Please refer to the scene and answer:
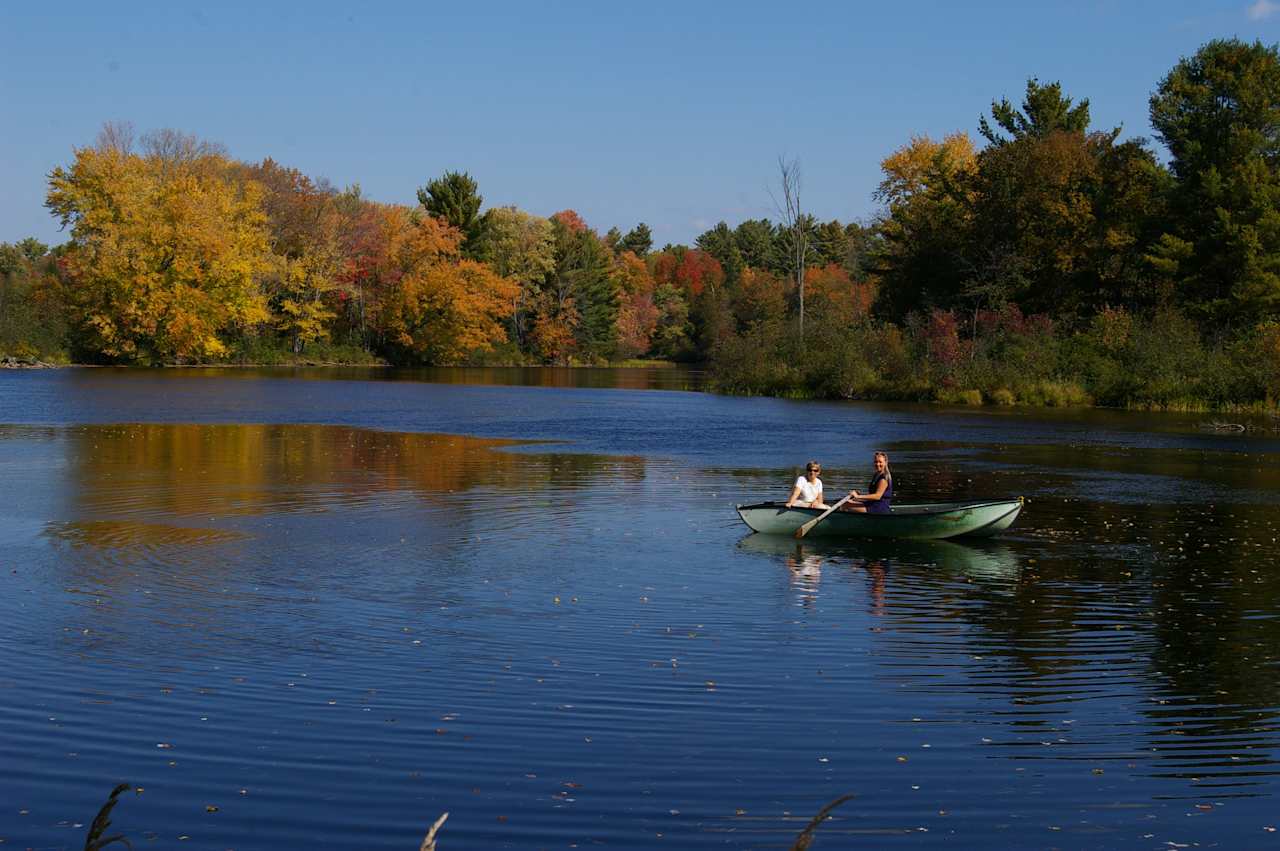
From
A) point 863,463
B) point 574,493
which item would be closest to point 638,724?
point 574,493

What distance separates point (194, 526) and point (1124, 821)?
55.6 ft

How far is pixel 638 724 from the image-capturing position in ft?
35.0

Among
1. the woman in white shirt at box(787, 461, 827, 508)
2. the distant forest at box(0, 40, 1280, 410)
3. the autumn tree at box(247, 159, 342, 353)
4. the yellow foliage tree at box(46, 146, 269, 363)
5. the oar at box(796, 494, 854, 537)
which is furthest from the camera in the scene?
the autumn tree at box(247, 159, 342, 353)

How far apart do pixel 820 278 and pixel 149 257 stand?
72.3 meters

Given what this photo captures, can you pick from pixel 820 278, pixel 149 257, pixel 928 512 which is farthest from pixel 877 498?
pixel 820 278

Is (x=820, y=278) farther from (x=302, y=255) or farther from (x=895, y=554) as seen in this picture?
(x=895, y=554)

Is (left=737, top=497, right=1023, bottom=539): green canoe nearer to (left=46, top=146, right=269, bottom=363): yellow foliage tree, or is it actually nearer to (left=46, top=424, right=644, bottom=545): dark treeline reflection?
(left=46, top=424, right=644, bottom=545): dark treeline reflection

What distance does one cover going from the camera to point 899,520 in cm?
2139

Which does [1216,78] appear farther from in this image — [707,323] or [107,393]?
[707,323]

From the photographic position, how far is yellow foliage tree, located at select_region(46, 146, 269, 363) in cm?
9062

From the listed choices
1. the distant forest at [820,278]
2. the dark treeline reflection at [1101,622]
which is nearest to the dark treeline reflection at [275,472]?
the dark treeline reflection at [1101,622]

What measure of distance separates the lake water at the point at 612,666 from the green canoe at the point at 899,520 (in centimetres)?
35

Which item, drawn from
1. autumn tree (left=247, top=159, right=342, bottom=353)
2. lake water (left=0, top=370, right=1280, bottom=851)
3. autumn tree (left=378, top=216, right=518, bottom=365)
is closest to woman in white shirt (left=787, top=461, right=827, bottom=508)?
lake water (left=0, top=370, right=1280, bottom=851)

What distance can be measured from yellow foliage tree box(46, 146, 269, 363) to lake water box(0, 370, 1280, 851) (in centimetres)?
6631
